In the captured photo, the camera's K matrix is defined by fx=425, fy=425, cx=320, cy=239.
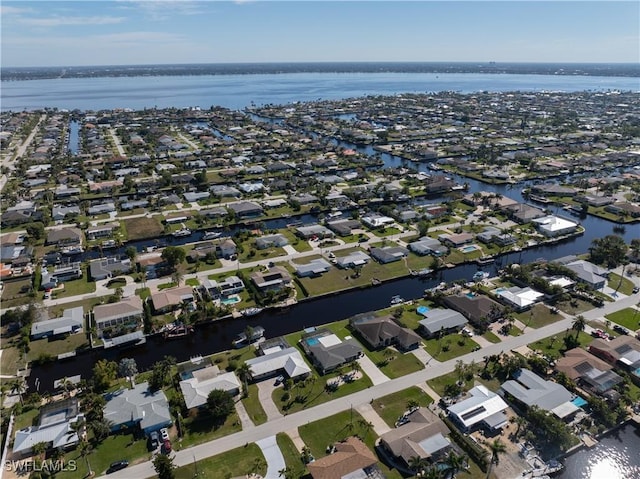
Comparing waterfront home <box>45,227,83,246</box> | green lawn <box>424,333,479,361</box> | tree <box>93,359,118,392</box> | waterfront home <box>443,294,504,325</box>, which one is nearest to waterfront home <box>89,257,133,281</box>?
waterfront home <box>45,227,83,246</box>

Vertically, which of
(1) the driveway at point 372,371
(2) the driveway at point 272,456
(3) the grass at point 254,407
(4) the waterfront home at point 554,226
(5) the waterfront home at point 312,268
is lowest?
(2) the driveway at point 272,456

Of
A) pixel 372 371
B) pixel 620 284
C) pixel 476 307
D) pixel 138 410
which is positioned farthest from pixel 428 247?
pixel 138 410

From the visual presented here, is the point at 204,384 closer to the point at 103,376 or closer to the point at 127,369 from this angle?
the point at 127,369

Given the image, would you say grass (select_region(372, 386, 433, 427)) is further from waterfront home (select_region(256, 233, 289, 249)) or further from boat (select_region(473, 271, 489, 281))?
waterfront home (select_region(256, 233, 289, 249))

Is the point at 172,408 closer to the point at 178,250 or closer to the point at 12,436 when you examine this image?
the point at 12,436

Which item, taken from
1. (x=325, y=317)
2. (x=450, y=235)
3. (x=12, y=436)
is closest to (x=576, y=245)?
(x=450, y=235)

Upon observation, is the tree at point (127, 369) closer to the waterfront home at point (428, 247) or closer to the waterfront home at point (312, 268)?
the waterfront home at point (312, 268)

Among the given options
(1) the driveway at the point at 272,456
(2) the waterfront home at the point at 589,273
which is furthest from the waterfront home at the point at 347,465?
(2) the waterfront home at the point at 589,273
